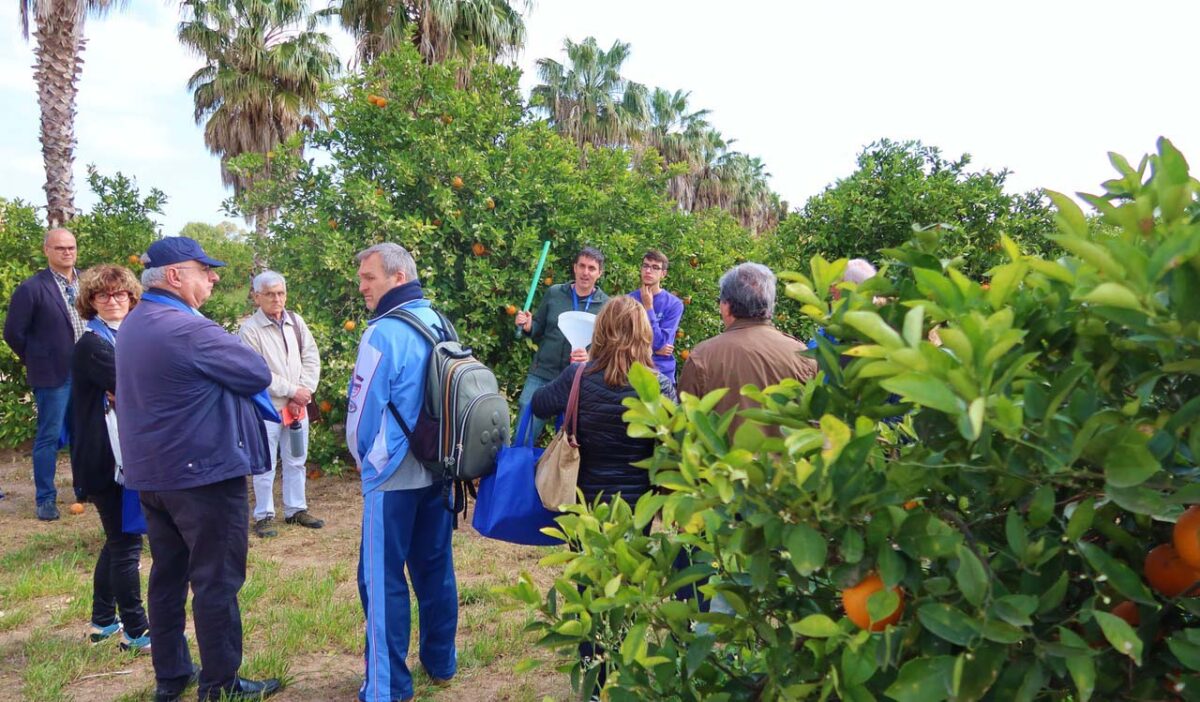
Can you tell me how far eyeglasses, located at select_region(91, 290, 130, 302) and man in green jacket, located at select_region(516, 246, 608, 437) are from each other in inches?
101

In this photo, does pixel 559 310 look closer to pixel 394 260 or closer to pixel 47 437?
pixel 394 260

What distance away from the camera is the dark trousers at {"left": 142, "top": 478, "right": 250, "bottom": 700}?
337 cm

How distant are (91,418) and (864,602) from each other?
404 cm

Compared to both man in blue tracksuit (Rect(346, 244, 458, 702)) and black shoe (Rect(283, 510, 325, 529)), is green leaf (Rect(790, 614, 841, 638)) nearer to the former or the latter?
man in blue tracksuit (Rect(346, 244, 458, 702))

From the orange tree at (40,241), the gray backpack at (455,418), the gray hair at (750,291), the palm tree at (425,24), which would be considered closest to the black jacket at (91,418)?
the gray backpack at (455,418)

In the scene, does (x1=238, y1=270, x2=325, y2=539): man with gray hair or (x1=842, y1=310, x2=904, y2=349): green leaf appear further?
(x1=238, y1=270, x2=325, y2=539): man with gray hair

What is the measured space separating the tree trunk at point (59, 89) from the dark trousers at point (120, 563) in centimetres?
771

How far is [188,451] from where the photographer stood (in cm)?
331

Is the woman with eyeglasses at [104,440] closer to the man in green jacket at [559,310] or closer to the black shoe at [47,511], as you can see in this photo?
the man in green jacket at [559,310]

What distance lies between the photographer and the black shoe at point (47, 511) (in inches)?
257

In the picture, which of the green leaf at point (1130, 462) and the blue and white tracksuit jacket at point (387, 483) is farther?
the blue and white tracksuit jacket at point (387, 483)

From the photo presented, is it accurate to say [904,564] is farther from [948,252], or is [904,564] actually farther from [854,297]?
[948,252]

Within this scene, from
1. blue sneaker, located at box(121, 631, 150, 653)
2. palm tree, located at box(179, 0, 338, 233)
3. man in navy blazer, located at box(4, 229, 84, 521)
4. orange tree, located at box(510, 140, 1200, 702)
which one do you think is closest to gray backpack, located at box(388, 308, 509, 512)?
blue sneaker, located at box(121, 631, 150, 653)

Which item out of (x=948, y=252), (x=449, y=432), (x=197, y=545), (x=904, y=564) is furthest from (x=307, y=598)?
(x=948, y=252)
